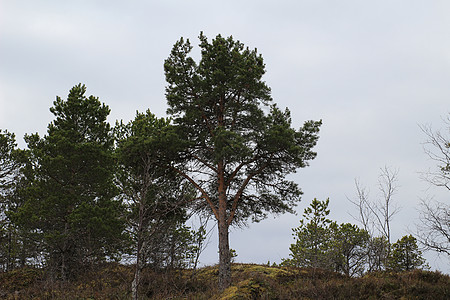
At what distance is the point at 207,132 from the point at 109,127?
256 inches

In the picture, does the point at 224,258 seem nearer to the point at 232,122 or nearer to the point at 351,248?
the point at 232,122

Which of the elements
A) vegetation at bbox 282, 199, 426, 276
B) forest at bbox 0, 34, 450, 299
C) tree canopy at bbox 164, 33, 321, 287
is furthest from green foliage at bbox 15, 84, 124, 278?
vegetation at bbox 282, 199, 426, 276

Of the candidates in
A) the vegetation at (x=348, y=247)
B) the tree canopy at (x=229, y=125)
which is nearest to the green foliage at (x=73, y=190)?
the tree canopy at (x=229, y=125)

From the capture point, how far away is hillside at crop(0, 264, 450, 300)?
11076mm

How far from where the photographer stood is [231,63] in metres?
16.6

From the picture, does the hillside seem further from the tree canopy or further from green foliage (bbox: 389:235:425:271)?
green foliage (bbox: 389:235:425:271)

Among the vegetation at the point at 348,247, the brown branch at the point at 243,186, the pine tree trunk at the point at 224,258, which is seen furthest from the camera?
the vegetation at the point at 348,247

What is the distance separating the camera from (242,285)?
10906mm

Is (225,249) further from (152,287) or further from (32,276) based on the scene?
(32,276)

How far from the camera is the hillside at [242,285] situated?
11.1 metres

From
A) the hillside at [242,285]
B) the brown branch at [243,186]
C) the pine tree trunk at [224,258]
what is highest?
the brown branch at [243,186]

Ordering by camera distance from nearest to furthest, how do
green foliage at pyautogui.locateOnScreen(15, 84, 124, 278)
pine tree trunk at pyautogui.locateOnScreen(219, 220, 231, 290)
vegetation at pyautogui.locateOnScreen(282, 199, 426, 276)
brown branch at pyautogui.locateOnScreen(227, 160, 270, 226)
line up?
1. pine tree trunk at pyautogui.locateOnScreen(219, 220, 231, 290)
2. brown branch at pyautogui.locateOnScreen(227, 160, 270, 226)
3. green foliage at pyautogui.locateOnScreen(15, 84, 124, 278)
4. vegetation at pyautogui.locateOnScreen(282, 199, 426, 276)

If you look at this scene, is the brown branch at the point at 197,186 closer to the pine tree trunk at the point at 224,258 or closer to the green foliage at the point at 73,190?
the pine tree trunk at the point at 224,258

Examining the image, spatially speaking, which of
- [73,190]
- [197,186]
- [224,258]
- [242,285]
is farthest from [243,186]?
[73,190]
